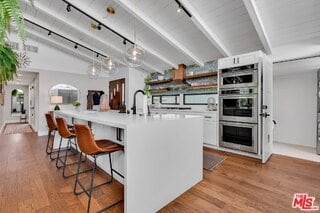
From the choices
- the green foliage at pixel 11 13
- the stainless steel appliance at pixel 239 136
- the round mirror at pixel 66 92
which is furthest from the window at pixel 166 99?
the green foliage at pixel 11 13

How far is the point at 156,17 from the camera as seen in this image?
338 cm

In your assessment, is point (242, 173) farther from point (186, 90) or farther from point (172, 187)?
point (186, 90)

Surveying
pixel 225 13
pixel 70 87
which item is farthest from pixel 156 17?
pixel 70 87

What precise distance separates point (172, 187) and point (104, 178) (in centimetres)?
116

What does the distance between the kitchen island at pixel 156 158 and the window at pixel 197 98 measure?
A: 2.98 metres

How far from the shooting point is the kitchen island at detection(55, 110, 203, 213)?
1.44 meters

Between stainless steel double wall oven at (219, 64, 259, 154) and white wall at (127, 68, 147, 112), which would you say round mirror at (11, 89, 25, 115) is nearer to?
white wall at (127, 68, 147, 112)

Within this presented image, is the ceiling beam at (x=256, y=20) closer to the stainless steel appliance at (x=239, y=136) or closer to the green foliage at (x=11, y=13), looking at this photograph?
the stainless steel appliance at (x=239, y=136)

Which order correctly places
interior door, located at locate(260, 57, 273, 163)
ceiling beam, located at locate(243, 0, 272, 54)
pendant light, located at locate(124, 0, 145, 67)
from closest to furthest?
ceiling beam, located at locate(243, 0, 272, 54) < pendant light, located at locate(124, 0, 145, 67) < interior door, located at locate(260, 57, 273, 163)

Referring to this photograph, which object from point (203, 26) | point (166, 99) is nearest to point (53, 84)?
point (166, 99)

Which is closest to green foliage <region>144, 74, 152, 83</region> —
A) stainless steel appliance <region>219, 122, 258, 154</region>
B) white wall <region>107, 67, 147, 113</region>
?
white wall <region>107, 67, 147, 113</region>

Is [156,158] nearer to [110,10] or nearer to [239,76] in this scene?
[239,76]

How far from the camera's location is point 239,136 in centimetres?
350

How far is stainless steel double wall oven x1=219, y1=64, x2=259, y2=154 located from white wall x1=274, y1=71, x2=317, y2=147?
2.27 metres
